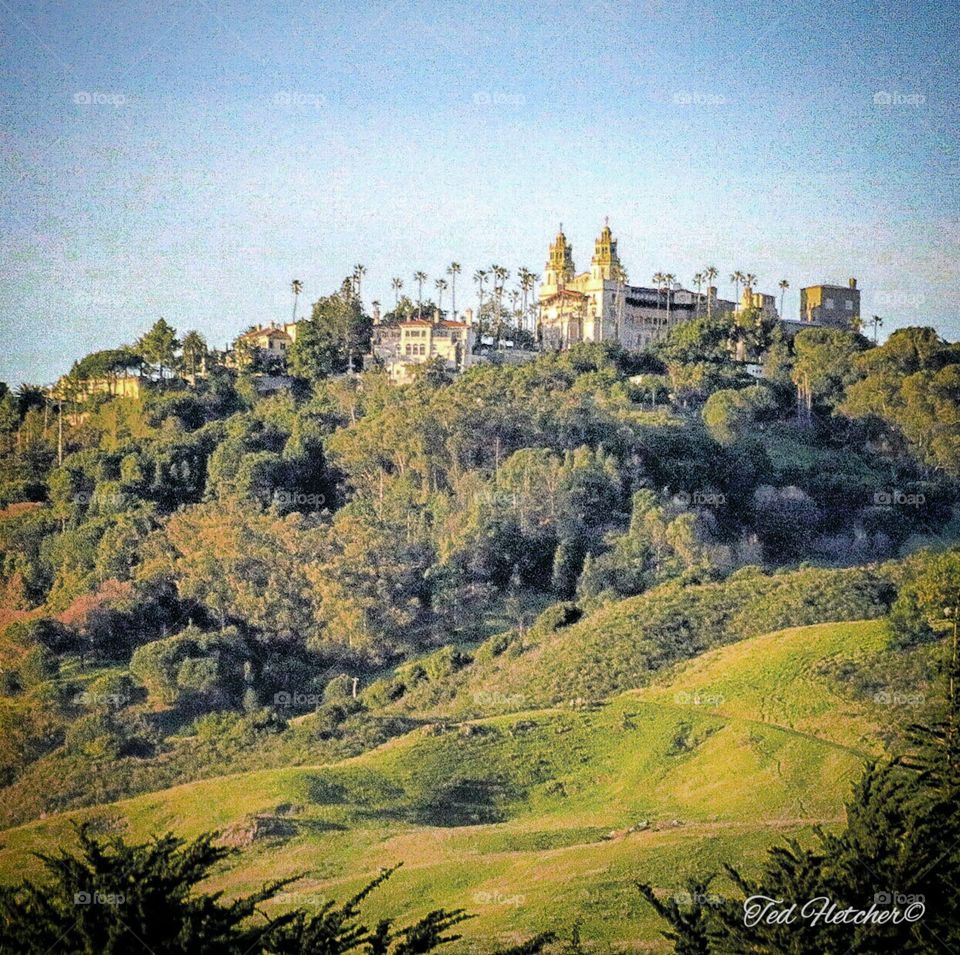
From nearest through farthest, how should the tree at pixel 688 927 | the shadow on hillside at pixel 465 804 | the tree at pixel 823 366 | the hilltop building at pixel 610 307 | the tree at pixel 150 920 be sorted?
the tree at pixel 150 920
the tree at pixel 688 927
the shadow on hillside at pixel 465 804
the tree at pixel 823 366
the hilltop building at pixel 610 307

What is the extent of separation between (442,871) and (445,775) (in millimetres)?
2615

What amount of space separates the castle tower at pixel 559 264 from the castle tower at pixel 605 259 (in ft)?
6.57

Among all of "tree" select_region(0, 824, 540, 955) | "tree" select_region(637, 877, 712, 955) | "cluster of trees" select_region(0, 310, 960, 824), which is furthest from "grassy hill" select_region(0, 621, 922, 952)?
"tree" select_region(0, 824, 540, 955)

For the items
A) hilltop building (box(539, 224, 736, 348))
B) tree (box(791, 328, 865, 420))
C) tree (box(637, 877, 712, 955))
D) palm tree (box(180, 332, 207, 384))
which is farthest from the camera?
hilltop building (box(539, 224, 736, 348))

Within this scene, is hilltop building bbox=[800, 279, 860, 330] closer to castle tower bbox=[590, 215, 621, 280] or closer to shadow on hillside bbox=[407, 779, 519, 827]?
castle tower bbox=[590, 215, 621, 280]

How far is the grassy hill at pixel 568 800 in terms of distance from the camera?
1788cm

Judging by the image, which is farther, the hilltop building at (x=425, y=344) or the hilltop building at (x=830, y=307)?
the hilltop building at (x=830, y=307)

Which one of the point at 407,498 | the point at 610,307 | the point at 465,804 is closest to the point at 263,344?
the point at 610,307

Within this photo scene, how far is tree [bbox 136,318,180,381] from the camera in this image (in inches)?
1575

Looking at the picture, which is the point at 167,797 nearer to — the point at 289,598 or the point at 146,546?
the point at 289,598

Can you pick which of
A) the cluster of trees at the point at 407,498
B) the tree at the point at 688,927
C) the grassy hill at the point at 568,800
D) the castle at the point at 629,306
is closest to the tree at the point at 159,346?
the cluster of trees at the point at 407,498

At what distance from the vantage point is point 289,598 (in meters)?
26.9

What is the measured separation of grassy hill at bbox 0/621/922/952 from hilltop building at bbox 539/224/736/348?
2384 centimetres

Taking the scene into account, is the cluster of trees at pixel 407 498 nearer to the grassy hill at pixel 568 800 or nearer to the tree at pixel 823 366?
the tree at pixel 823 366
